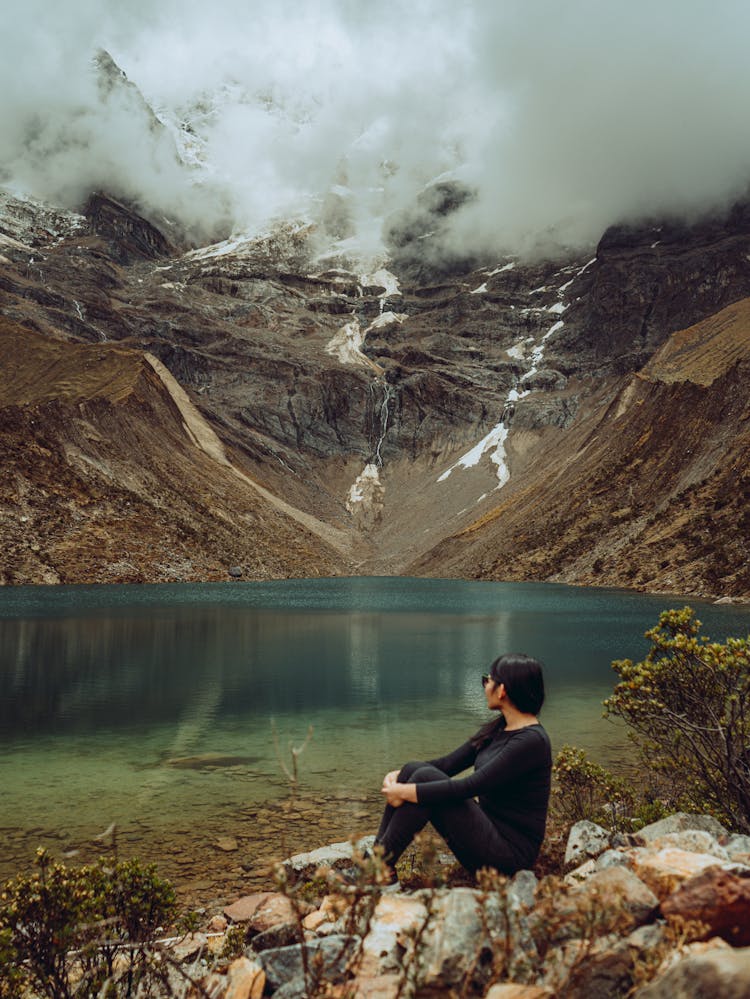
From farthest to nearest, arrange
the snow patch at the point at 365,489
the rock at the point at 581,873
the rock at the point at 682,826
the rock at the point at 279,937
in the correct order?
the snow patch at the point at 365,489 → the rock at the point at 682,826 → the rock at the point at 581,873 → the rock at the point at 279,937

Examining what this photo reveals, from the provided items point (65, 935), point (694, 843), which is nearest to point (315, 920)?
point (65, 935)

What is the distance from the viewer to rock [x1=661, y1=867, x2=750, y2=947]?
12.2 ft

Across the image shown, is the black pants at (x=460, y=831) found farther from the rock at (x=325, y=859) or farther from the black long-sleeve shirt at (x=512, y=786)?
the rock at (x=325, y=859)

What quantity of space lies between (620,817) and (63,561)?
8304 centimetres

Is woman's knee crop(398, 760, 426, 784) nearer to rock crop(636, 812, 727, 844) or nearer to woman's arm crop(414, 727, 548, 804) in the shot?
woman's arm crop(414, 727, 548, 804)

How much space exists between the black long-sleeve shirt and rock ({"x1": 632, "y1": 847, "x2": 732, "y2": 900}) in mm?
917

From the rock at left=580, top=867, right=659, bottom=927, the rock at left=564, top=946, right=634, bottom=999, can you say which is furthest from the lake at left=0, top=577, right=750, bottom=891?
the rock at left=580, top=867, right=659, bottom=927

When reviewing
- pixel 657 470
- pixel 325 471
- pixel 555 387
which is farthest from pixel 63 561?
pixel 555 387

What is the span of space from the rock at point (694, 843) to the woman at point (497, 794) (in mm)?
1070

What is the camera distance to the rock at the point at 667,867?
419 centimetres

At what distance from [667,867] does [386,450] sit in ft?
591

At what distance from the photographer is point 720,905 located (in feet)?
12.3

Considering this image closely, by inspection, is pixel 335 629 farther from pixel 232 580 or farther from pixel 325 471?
pixel 325 471

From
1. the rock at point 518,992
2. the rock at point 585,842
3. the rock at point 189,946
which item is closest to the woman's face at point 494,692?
the rock at point 585,842
